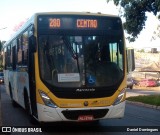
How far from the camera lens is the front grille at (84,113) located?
1016 cm

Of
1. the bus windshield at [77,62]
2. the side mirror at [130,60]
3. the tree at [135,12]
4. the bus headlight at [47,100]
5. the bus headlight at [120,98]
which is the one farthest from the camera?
the tree at [135,12]

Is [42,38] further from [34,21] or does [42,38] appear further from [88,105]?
[88,105]

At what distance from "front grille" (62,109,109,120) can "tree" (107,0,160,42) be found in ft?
26.8

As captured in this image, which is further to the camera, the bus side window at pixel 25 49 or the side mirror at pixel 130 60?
the bus side window at pixel 25 49

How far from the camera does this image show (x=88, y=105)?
10.3m

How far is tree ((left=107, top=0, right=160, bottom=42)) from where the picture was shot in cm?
1755

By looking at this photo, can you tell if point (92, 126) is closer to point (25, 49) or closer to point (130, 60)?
point (130, 60)

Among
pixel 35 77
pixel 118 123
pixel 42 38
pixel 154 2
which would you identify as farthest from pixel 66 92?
pixel 154 2

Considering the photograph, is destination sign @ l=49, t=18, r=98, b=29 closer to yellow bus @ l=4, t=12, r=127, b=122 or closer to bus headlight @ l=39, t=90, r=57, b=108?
yellow bus @ l=4, t=12, r=127, b=122

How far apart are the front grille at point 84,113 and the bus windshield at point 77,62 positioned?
66 cm

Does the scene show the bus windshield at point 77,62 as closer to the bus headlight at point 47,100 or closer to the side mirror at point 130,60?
the bus headlight at point 47,100

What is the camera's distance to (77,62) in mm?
10344

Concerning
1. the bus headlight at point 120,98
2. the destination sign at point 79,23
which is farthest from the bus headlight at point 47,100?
the destination sign at point 79,23

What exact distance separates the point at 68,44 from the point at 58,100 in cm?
149
